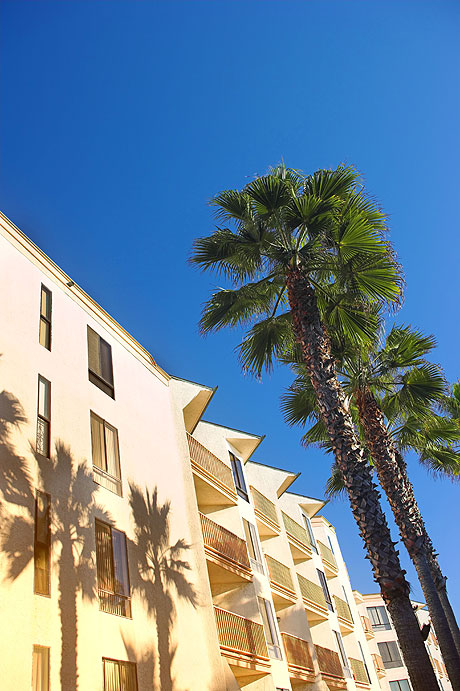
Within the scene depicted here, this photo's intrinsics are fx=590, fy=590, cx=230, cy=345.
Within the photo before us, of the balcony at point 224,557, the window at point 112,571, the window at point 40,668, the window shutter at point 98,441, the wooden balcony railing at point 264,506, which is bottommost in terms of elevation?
the window at point 40,668

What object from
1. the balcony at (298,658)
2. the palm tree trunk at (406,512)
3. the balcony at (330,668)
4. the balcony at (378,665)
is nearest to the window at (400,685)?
the balcony at (378,665)

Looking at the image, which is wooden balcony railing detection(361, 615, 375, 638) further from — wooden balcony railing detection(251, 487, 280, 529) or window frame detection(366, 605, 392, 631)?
wooden balcony railing detection(251, 487, 280, 529)

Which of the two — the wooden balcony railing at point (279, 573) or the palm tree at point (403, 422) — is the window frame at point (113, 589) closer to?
the palm tree at point (403, 422)

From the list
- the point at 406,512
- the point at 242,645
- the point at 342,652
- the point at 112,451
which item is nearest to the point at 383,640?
the point at 342,652

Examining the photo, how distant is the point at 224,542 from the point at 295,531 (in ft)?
46.1

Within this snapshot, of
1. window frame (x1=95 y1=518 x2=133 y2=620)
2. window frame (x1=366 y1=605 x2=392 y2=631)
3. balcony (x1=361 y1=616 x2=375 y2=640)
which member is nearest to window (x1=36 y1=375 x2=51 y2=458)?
window frame (x1=95 y1=518 x2=133 y2=620)

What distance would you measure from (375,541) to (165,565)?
24.2 feet

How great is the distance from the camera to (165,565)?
54.2 ft

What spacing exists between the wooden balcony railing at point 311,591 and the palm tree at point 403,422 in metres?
11.6

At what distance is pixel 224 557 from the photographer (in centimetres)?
2033

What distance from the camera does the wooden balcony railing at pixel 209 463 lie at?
22.2 meters

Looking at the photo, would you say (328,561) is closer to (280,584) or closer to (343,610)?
(343,610)

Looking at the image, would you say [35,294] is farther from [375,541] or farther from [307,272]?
[375,541]

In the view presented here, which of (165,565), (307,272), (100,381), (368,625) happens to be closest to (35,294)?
(100,381)
